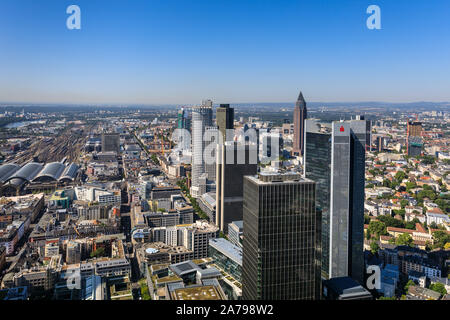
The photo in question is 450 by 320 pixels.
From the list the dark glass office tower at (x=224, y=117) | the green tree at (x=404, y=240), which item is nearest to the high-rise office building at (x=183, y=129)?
the dark glass office tower at (x=224, y=117)

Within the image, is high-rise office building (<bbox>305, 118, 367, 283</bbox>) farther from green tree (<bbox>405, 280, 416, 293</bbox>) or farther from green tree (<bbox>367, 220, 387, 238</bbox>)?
green tree (<bbox>367, 220, 387, 238</bbox>)

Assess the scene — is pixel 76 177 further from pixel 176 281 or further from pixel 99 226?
pixel 176 281

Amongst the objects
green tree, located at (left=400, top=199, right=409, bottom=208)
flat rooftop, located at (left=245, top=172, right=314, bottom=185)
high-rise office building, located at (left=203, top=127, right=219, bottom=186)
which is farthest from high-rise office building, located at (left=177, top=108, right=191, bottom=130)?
flat rooftop, located at (left=245, top=172, right=314, bottom=185)

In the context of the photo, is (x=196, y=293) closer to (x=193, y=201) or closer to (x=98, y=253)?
(x=98, y=253)

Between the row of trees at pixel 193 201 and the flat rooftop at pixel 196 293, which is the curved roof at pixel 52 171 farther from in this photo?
the flat rooftop at pixel 196 293
